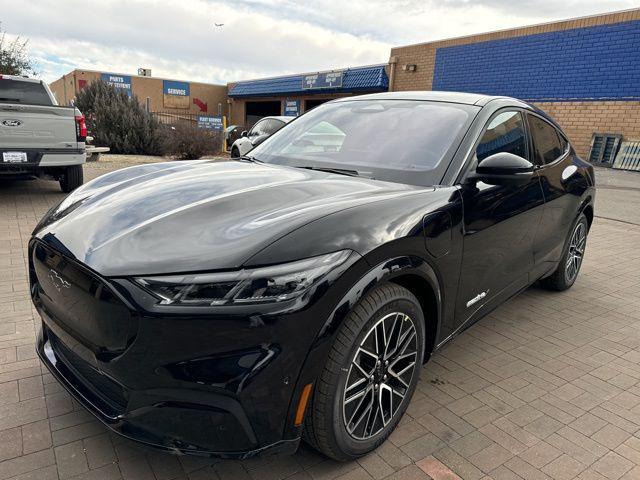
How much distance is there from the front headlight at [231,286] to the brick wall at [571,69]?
17.5 metres

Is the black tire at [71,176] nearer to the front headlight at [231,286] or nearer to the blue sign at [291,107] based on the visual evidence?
the front headlight at [231,286]

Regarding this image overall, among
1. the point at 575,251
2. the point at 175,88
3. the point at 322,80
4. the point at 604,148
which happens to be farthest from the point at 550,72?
the point at 175,88

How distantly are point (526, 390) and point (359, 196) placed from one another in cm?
172

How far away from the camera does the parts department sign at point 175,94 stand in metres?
39.6

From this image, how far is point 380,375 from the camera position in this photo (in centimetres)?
215

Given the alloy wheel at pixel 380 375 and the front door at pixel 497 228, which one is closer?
the alloy wheel at pixel 380 375

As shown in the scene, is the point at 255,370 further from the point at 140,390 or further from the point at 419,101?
the point at 419,101

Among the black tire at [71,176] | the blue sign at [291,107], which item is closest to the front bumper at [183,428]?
the black tire at [71,176]

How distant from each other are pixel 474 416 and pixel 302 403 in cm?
129

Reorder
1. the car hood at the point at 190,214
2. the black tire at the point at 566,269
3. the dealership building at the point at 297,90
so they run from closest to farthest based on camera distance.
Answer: the car hood at the point at 190,214 < the black tire at the point at 566,269 < the dealership building at the point at 297,90

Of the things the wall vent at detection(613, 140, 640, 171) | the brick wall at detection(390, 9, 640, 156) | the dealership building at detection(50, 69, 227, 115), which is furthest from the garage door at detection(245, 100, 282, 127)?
the wall vent at detection(613, 140, 640, 171)

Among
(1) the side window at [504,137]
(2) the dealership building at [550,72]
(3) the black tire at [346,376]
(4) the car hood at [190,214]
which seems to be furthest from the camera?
(2) the dealership building at [550,72]

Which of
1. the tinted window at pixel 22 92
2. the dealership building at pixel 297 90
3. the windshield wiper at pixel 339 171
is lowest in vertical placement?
the windshield wiper at pixel 339 171

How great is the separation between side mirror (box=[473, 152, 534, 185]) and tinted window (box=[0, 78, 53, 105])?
27.6 ft
